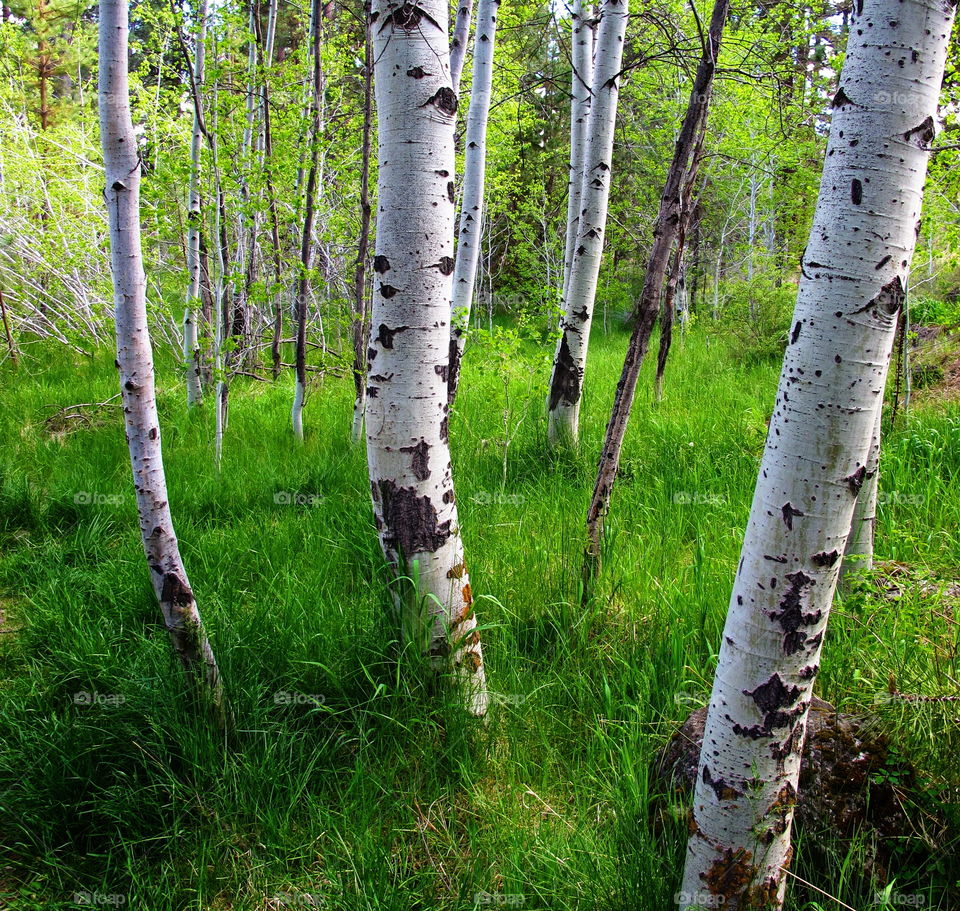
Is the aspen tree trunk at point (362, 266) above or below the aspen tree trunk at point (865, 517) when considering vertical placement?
above

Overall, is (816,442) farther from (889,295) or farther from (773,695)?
(773,695)

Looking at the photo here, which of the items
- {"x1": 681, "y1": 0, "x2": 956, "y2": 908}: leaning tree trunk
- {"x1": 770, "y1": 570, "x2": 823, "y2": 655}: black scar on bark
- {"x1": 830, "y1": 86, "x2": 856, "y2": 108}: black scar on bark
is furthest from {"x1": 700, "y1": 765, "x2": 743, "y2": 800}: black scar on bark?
{"x1": 830, "y1": 86, "x2": 856, "y2": 108}: black scar on bark

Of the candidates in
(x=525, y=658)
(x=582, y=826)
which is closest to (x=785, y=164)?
(x=525, y=658)

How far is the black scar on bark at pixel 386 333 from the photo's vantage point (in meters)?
2.32

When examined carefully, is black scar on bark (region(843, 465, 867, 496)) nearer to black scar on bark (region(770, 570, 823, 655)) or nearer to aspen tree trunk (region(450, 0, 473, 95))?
black scar on bark (region(770, 570, 823, 655))

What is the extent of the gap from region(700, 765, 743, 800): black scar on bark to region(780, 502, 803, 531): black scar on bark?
635mm

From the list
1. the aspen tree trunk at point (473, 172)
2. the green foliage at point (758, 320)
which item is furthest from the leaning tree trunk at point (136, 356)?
the green foliage at point (758, 320)

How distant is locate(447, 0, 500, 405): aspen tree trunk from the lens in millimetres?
5094

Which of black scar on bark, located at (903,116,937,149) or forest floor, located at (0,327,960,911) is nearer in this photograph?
black scar on bark, located at (903,116,937,149)

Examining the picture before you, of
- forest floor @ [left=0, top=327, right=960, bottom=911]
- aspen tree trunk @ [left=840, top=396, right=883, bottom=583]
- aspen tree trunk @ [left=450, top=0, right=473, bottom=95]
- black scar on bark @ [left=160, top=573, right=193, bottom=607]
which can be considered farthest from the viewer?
aspen tree trunk @ [left=450, top=0, right=473, bottom=95]

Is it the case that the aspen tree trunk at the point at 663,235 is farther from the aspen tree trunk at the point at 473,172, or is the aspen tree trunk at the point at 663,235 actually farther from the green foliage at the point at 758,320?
the green foliage at the point at 758,320

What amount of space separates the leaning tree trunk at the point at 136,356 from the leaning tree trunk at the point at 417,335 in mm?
821

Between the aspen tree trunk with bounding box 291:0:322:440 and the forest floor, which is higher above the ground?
the aspen tree trunk with bounding box 291:0:322:440

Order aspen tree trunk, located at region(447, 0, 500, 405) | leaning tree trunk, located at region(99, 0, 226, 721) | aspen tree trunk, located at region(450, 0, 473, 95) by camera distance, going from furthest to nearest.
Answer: aspen tree trunk, located at region(447, 0, 500, 405), aspen tree trunk, located at region(450, 0, 473, 95), leaning tree trunk, located at region(99, 0, 226, 721)
